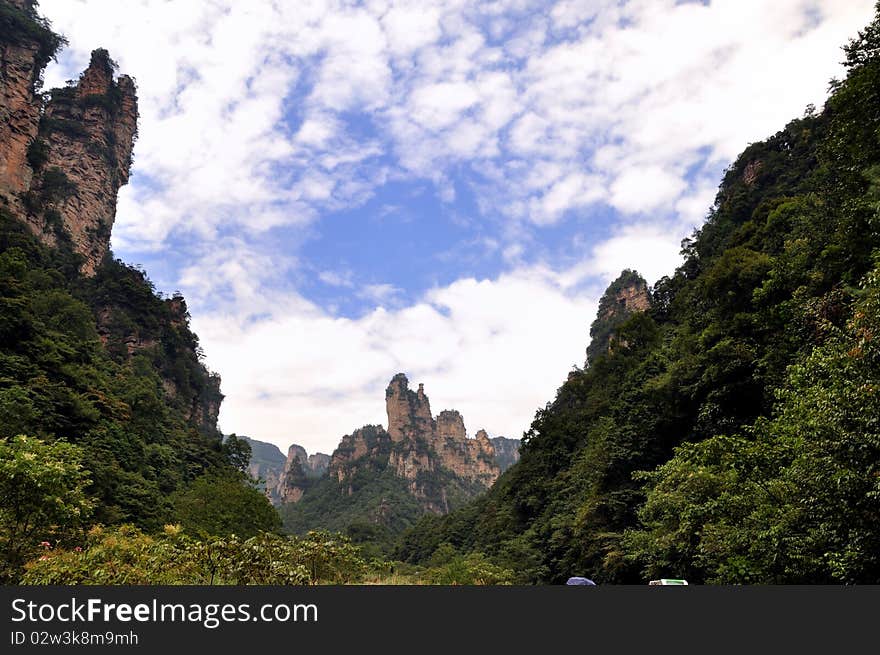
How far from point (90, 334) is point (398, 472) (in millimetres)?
103365

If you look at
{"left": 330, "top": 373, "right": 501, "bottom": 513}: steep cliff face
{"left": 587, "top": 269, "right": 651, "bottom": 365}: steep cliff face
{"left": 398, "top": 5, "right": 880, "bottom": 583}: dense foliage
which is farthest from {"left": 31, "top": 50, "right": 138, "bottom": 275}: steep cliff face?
{"left": 330, "top": 373, "right": 501, "bottom": 513}: steep cliff face

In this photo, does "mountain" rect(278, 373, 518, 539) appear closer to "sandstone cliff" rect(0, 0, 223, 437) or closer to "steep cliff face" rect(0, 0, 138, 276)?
"sandstone cliff" rect(0, 0, 223, 437)

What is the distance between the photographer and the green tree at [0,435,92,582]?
25.8 feet

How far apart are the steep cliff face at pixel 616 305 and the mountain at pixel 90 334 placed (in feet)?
183

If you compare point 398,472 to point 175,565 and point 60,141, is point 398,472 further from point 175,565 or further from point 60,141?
point 175,565

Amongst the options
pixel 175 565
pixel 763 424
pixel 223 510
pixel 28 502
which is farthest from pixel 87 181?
pixel 763 424

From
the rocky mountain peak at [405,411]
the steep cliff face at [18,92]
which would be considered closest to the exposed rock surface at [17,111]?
the steep cliff face at [18,92]

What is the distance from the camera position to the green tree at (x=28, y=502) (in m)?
7.87

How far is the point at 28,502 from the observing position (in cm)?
814

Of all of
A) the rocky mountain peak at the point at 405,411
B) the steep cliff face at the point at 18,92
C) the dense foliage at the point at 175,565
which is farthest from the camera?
the rocky mountain peak at the point at 405,411

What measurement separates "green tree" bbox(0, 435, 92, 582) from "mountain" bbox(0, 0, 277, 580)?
6 cm

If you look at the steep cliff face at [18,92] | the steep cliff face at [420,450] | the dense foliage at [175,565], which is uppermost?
the steep cliff face at [18,92]

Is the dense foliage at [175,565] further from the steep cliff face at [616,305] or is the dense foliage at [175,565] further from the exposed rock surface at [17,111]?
the steep cliff face at [616,305]

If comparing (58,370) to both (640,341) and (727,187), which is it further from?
(727,187)
